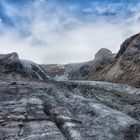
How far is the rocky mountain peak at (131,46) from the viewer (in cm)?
5306

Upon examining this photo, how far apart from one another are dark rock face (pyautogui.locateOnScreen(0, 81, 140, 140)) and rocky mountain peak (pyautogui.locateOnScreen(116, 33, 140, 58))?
28400 millimetres

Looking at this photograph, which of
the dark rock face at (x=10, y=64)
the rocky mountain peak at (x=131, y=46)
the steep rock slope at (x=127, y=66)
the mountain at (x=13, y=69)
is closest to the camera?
the steep rock slope at (x=127, y=66)

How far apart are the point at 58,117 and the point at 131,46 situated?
40.2 m

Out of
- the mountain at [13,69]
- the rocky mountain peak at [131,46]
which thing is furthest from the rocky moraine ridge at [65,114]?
the mountain at [13,69]

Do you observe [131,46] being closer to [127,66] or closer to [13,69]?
[127,66]

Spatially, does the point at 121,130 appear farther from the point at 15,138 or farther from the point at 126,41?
the point at 126,41

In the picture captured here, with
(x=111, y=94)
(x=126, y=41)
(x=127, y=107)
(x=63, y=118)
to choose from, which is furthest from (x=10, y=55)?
(x=63, y=118)

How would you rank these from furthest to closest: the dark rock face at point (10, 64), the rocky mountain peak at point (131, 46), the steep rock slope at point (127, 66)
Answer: the dark rock face at point (10, 64), the rocky mountain peak at point (131, 46), the steep rock slope at point (127, 66)

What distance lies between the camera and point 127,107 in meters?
24.4

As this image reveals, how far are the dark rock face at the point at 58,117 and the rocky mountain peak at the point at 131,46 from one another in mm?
28400

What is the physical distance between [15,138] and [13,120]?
2.45 m

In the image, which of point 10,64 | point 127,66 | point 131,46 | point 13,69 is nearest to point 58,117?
point 127,66

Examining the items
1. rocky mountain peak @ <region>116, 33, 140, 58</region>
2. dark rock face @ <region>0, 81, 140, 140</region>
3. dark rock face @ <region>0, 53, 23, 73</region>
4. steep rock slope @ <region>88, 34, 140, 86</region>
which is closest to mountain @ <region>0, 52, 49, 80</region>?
dark rock face @ <region>0, 53, 23, 73</region>

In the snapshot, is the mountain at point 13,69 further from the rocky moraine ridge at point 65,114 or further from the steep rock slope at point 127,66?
the rocky moraine ridge at point 65,114
